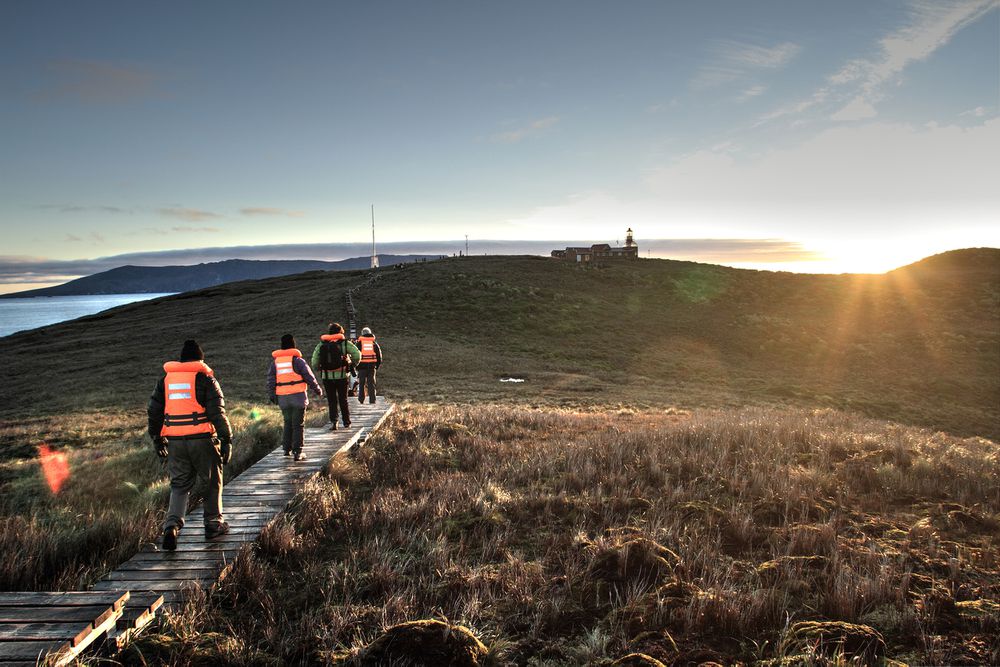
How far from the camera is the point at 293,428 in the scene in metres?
8.94

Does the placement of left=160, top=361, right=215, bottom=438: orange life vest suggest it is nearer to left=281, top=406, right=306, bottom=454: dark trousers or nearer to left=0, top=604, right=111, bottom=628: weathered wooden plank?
left=0, top=604, right=111, bottom=628: weathered wooden plank

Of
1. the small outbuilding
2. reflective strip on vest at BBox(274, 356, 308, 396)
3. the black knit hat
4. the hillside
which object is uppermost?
the small outbuilding

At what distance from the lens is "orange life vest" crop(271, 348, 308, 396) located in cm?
868

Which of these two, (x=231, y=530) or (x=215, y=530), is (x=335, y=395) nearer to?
(x=231, y=530)

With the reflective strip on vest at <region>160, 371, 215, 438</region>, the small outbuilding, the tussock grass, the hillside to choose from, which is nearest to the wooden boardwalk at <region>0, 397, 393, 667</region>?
the tussock grass

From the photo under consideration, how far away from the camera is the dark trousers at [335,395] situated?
10.9 meters

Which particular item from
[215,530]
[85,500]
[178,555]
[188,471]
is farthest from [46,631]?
[85,500]

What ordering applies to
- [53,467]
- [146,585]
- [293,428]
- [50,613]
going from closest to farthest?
1. [50,613]
2. [146,585]
3. [293,428]
4. [53,467]

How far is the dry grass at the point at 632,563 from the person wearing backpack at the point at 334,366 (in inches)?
98.6

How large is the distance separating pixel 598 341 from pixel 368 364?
28.9m

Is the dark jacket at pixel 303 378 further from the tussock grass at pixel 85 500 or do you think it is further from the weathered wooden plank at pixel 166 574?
the weathered wooden plank at pixel 166 574

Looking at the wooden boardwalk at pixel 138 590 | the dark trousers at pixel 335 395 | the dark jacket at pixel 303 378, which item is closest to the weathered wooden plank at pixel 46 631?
the wooden boardwalk at pixel 138 590

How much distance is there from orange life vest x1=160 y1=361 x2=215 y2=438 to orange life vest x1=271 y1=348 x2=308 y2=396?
292cm

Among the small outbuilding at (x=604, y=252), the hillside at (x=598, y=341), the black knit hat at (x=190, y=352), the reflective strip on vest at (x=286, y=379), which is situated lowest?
the hillside at (x=598, y=341)
